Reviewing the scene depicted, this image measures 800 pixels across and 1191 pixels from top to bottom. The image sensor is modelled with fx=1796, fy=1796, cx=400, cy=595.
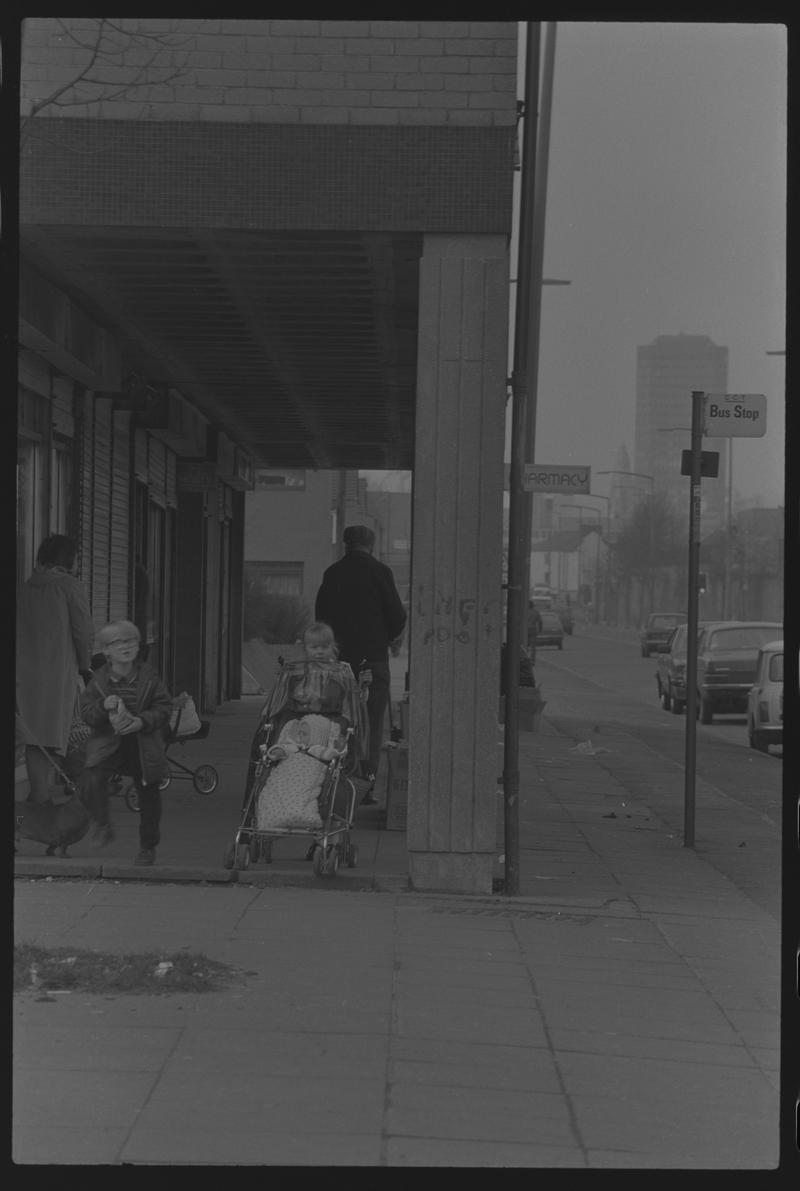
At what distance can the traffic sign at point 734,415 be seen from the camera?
1127 cm

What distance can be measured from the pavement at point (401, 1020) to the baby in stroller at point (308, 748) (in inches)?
11.2

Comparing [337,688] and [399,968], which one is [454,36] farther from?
[399,968]

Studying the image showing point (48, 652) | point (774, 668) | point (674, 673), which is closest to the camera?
point (48, 652)

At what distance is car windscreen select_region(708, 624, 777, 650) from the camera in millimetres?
28000

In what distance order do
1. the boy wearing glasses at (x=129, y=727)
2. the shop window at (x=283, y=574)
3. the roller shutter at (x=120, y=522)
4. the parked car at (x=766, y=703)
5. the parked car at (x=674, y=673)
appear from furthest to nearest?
the shop window at (x=283, y=574) → the parked car at (x=674, y=673) → the parked car at (x=766, y=703) → the roller shutter at (x=120, y=522) → the boy wearing glasses at (x=129, y=727)

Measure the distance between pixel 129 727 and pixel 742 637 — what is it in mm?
20888

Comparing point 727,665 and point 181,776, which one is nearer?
point 181,776

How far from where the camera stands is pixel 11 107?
4309mm

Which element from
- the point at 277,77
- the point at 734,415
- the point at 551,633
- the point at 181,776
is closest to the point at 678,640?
the point at 181,776

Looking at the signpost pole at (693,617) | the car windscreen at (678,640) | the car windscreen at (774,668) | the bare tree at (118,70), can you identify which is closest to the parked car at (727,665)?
the car windscreen at (678,640)

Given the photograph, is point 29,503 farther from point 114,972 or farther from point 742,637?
point 742,637

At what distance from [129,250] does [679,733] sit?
17.0 metres

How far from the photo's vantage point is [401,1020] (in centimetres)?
604

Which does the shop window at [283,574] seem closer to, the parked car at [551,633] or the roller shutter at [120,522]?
the parked car at [551,633]
